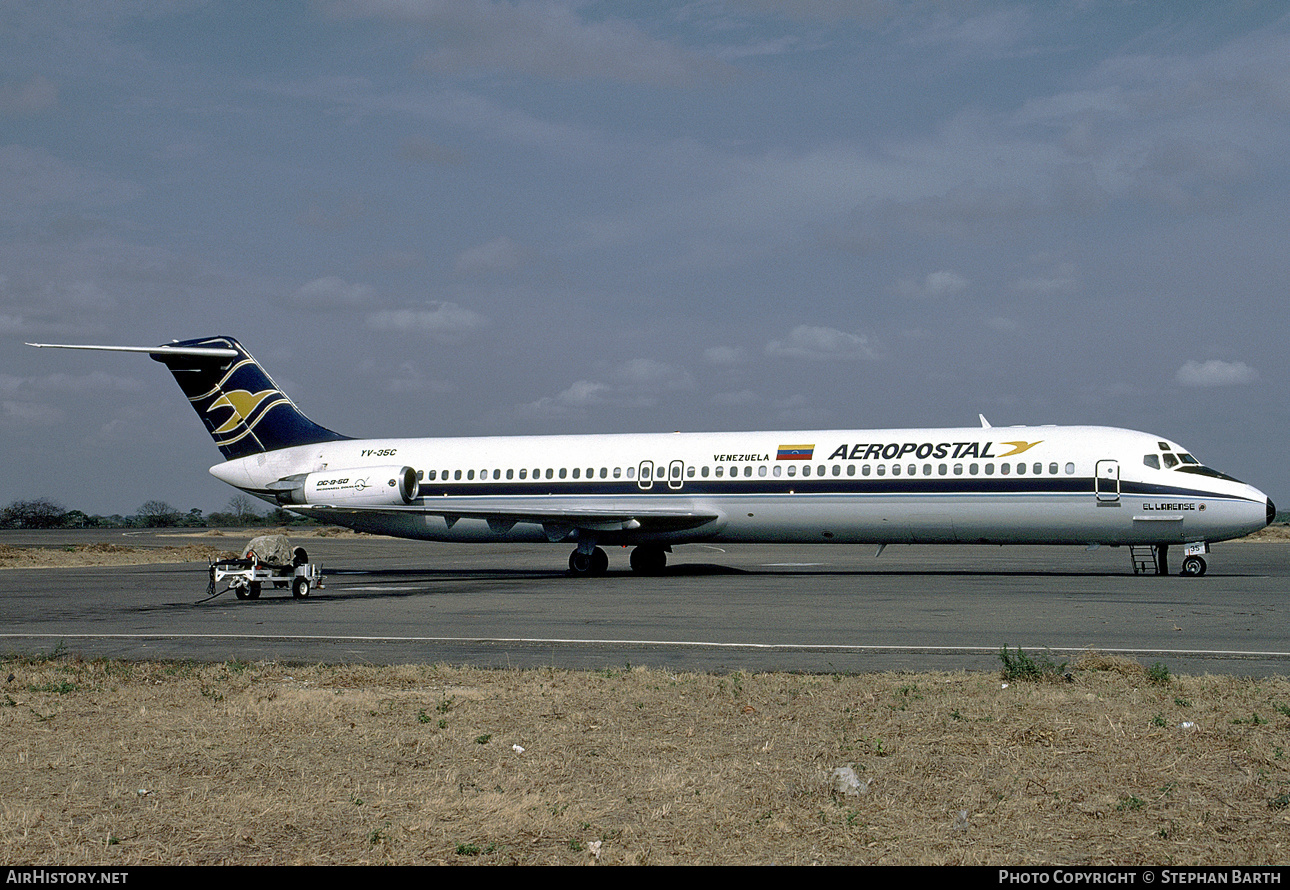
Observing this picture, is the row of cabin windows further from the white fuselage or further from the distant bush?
the distant bush

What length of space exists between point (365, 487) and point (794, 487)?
12.5m

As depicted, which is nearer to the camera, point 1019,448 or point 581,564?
point 1019,448

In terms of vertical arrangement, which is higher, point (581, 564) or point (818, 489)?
point (818, 489)

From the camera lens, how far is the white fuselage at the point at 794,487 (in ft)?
87.2

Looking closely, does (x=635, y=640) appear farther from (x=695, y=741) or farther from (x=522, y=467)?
(x=522, y=467)

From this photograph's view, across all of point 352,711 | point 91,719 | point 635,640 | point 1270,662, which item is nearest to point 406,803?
point 352,711

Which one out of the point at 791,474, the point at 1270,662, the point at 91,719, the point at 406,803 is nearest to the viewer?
the point at 406,803

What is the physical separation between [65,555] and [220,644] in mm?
34987

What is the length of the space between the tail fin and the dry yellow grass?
25834 millimetres

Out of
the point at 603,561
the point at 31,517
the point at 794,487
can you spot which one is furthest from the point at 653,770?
the point at 31,517

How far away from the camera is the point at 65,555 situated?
44.2m

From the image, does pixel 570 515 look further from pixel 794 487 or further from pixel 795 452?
pixel 795 452

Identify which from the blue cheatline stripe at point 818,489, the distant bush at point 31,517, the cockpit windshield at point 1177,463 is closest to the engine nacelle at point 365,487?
the blue cheatline stripe at point 818,489

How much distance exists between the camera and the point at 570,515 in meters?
29.7
